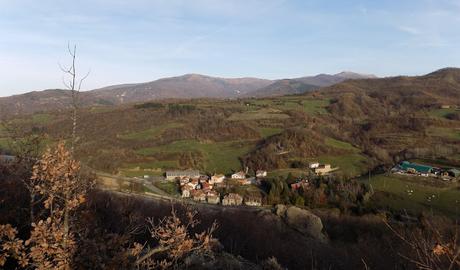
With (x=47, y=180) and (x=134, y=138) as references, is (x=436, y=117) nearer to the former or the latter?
(x=134, y=138)

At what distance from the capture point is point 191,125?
5116 centimetres

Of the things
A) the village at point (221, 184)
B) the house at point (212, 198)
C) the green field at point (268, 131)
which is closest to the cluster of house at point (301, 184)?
the village at point (221, 184)

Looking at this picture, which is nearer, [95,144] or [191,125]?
[95,144]

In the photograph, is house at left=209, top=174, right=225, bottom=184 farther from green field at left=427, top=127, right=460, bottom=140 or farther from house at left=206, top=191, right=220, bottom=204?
green field at left=427, top=127, right=460, bottom=140

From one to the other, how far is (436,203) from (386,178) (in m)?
5.39

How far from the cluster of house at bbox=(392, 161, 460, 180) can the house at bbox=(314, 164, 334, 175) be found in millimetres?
5491

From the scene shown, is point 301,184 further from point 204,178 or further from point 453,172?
point 453,172

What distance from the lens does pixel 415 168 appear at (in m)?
34.1

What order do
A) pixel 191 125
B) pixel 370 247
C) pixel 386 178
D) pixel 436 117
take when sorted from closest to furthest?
pixel 370 247, pixel 386 178, pixel 191 125, pixel 436 117

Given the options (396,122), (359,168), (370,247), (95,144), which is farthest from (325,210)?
(396,122)

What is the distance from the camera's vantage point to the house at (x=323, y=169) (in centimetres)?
→ 3625

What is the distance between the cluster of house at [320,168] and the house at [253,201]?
27.6 ft

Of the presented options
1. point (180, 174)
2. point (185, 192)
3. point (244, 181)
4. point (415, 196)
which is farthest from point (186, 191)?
point (415, 196)

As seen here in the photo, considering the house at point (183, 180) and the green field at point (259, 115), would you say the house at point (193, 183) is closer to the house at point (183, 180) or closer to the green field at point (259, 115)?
the house at point (183, 180)
